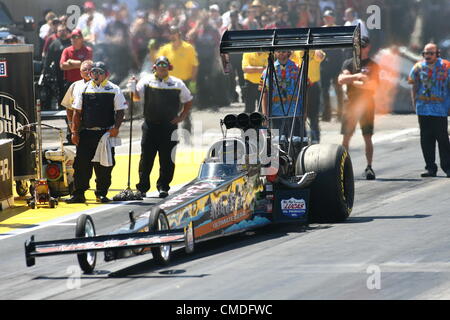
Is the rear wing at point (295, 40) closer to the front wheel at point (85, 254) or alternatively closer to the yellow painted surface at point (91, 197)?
the yellow painted surface at point (91, 197)

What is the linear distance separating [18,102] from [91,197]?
1577 mm

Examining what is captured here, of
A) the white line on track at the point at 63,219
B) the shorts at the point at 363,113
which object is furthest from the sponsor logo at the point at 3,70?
the shorts at the point at 363,113

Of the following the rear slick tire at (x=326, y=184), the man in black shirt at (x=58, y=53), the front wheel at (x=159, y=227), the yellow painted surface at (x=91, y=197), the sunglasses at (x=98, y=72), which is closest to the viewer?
the front wheel at (x=159, y=227)

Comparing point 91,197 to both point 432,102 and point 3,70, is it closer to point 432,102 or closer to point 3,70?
point 3,70

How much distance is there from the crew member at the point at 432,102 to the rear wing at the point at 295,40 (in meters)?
3.19

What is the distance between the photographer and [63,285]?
1070 cm

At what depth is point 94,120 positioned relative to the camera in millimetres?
15742

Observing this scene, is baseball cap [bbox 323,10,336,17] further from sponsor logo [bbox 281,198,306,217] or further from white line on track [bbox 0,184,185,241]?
sponsor logo [bbox 281,198,306,217]

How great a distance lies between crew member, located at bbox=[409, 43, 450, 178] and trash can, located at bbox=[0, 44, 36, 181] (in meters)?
5.25

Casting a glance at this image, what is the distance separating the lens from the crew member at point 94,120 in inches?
619

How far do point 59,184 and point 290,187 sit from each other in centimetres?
435

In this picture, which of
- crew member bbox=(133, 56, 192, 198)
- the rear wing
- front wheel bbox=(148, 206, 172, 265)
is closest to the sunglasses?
crew member bbox=(133, 56, 192, 198)

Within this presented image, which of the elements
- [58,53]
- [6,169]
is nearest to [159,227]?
[6,169]
